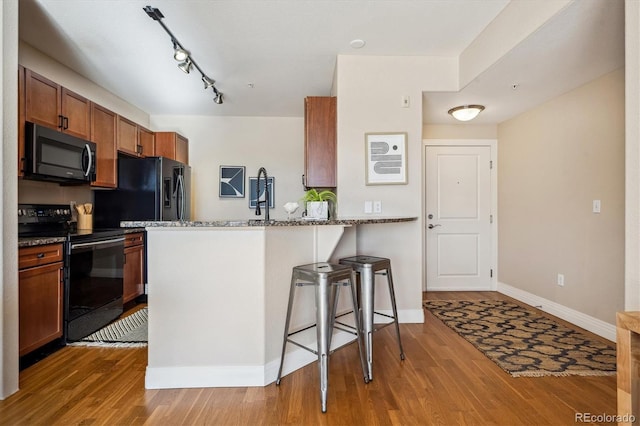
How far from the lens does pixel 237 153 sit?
16.0 feet

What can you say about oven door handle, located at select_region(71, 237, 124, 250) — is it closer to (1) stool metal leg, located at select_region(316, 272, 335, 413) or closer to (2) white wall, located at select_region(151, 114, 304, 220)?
(2) white wall, located at select_region(151, 114, 304, 220)

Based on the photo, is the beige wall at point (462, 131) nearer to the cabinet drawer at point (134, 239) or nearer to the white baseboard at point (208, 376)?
the white baseboard at point (208, 376)

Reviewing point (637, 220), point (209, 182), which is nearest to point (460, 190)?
point (637, 220)

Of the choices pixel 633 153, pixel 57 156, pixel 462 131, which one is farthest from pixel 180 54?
pixel 462 131

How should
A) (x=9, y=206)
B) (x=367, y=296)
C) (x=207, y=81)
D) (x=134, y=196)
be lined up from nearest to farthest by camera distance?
(x=9, y=206) → (x=367, y=296) → (x=207, y=81) → (x=134, y=196)

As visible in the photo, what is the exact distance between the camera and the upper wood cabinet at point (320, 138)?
124 inches

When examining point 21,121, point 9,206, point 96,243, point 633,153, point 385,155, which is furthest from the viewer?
point 385,155

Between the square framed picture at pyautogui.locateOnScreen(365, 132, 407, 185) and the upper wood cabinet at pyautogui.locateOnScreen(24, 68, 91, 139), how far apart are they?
2819mm

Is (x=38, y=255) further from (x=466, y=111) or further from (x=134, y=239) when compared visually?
(x=466, y=111)

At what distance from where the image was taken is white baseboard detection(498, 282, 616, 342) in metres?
2.74

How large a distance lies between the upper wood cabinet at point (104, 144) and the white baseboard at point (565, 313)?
502cm

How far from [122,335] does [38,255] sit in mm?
958

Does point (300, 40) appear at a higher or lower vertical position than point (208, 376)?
higher

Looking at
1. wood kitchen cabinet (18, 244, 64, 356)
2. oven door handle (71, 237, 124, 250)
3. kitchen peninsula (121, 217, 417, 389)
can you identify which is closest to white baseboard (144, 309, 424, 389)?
kitchen peninsula (121, 217, 417, 389)
